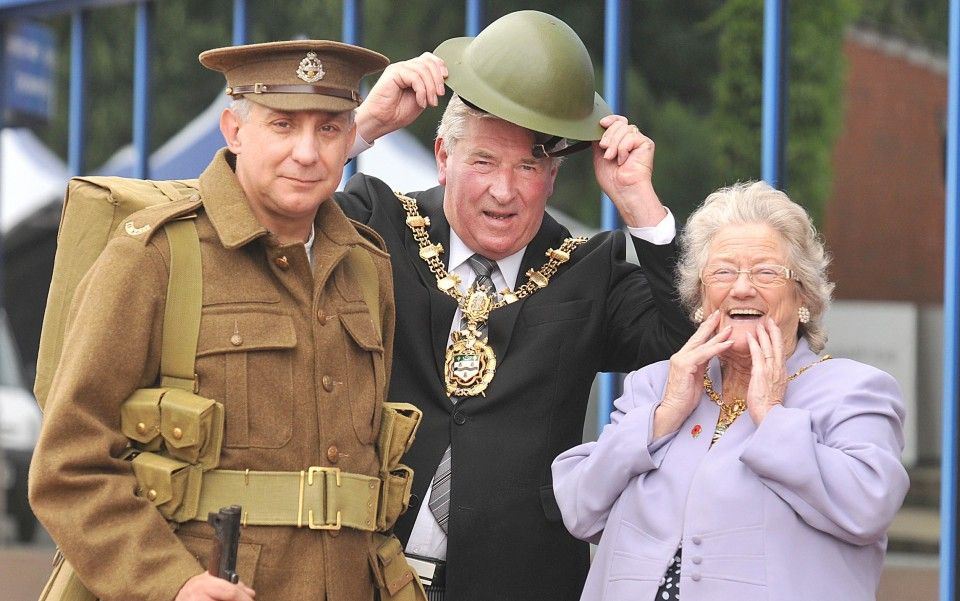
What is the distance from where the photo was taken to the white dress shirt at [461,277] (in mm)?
3064

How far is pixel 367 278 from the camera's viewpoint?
9.26 feet

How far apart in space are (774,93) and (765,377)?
5.14 ft

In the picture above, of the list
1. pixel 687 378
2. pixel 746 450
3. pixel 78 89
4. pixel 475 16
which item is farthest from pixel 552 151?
pixel 78 89

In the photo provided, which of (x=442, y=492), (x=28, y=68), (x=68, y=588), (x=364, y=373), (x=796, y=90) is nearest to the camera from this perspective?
(x=68, y=588)

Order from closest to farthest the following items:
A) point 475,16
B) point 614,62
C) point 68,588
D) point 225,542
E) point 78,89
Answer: point 225,542, point 68,588, point 614,62, point 475,16, point 78,89

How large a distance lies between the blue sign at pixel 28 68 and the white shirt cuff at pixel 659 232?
4052 mm

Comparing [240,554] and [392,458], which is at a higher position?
[392,458]

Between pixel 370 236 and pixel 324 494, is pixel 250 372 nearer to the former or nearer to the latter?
pixel 324 494

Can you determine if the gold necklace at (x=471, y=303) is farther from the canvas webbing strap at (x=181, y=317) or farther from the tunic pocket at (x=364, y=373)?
the canvas webbing strap at (x=181, y=317)

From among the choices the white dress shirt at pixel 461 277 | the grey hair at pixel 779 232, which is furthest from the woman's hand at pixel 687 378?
the white dress shirt at pixel 461 277

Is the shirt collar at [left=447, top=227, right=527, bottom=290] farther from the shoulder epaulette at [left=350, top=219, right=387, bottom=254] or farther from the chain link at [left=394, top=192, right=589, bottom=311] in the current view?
the shoulder epaulette at [left=350, top=219, right=387, bottom=254]

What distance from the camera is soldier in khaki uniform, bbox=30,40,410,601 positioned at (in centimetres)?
233

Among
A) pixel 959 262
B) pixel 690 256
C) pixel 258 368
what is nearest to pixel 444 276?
pixel 690 256

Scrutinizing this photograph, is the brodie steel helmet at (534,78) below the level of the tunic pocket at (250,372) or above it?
above
